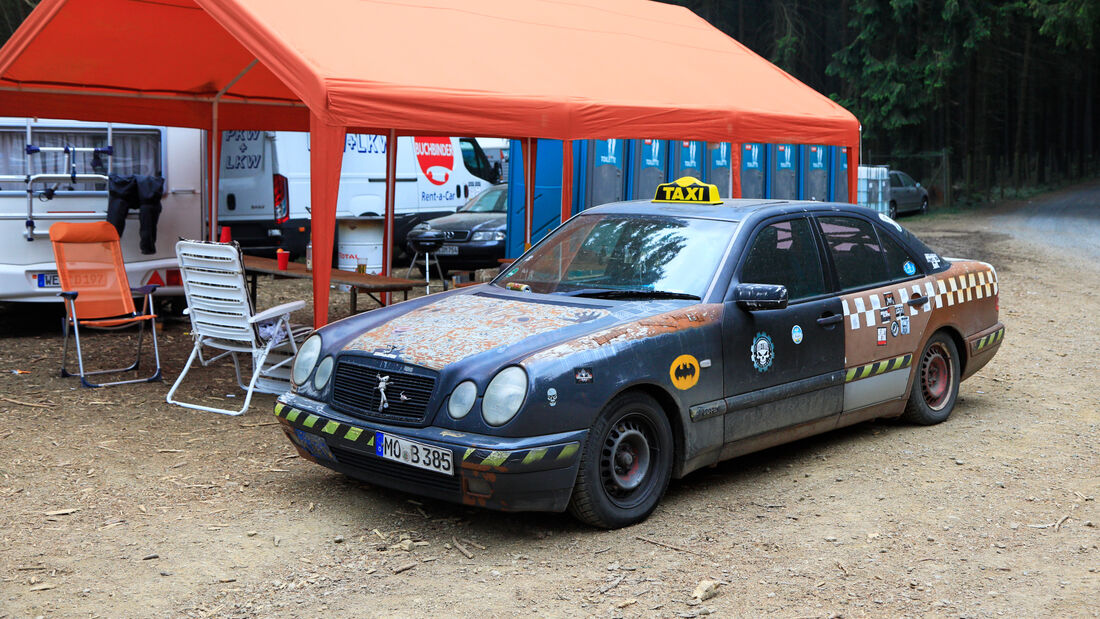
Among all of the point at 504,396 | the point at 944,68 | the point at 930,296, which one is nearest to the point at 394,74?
the point at 504,396

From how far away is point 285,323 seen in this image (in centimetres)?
704

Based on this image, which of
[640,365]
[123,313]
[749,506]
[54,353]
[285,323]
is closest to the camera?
[640,365]

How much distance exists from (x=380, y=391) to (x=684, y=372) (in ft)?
4.55

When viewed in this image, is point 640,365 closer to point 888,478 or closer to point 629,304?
point 629,304

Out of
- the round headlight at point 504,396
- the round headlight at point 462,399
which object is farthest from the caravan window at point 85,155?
the round headlight at point 504,396

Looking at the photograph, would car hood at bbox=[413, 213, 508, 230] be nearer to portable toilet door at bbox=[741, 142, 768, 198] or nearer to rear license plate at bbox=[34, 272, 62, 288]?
portable toilet door at bbox=[741, 142, 768, 198]

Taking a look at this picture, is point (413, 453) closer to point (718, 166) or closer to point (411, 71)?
point (411, 71)

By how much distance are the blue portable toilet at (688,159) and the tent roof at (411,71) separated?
61.2 inches

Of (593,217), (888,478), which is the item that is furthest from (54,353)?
(888,478)

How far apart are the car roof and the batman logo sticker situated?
1.03m

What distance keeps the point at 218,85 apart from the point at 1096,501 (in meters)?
8.18

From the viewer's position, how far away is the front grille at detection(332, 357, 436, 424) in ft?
15.1

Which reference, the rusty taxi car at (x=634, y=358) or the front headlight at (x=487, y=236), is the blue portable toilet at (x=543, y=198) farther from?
the rusty taxi car at (x=634, y=358)

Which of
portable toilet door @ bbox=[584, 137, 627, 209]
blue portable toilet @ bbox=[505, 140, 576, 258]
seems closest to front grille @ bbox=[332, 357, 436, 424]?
portable toilet door @ bbox=[584, 137, 627, 209]
